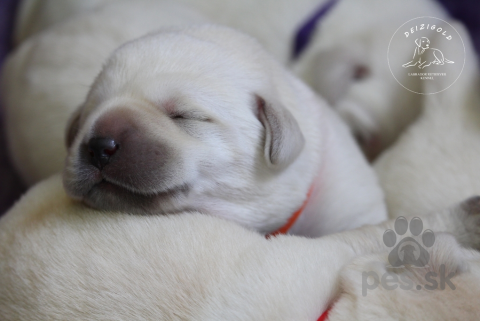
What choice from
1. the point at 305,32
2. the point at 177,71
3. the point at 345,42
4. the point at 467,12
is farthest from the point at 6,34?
the point at 467,12

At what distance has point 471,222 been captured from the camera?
1675 mm

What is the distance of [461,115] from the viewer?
2.25m

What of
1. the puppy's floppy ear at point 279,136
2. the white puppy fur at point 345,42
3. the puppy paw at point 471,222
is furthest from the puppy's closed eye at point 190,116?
the white puppy fur at point 345,42

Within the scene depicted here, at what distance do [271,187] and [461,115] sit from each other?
1166 millimetres

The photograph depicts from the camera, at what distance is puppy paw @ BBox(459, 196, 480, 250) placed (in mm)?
1654

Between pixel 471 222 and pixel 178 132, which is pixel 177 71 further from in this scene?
pixel 471 222

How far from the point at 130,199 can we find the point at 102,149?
0.63 feet

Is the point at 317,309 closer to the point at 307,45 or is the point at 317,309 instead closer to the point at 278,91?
the point at 278,91

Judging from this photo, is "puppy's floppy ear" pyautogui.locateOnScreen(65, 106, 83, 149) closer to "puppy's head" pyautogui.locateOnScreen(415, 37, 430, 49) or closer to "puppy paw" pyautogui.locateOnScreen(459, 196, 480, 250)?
"puppy paw" pyautogui.locateOnScreen(459, 196, 480, 250)

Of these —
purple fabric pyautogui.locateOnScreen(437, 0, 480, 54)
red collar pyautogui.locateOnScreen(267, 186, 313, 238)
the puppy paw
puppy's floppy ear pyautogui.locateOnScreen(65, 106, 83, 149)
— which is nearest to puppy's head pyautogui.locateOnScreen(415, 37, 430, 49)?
purple fabric pyautogui.locateOnScreen(437, 0, 480, 54)

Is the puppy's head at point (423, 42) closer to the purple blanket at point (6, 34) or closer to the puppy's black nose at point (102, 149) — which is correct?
the purple blanket at point (6, 34)

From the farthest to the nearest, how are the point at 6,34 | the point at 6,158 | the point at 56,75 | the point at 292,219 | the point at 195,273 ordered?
the point at 6,34
the point at 6,158
the point at 56,75
the point at 292,219
the point at 195,273

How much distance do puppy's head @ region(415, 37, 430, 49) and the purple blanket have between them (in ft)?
2.32

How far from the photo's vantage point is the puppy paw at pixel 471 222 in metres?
1.65
